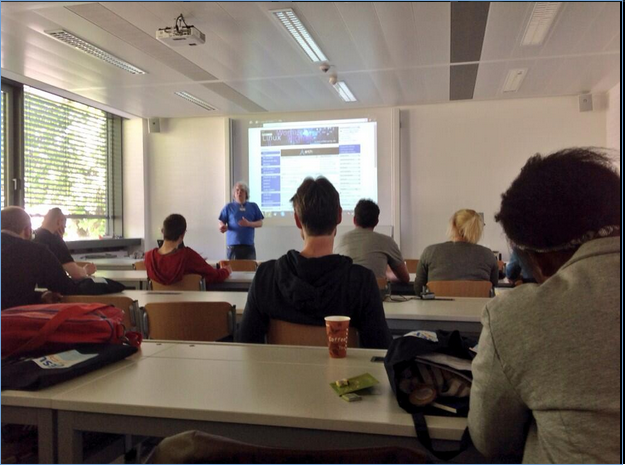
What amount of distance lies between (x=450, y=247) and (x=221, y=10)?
256cm

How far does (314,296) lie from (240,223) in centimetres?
500

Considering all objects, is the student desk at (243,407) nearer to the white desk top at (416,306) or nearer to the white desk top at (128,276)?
the white desk top at (416,306)

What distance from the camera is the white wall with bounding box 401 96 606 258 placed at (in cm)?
661

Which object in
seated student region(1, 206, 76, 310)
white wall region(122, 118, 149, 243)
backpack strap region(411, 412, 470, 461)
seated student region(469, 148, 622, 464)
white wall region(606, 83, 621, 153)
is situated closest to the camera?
seated student region(469, 148, 622, 464)

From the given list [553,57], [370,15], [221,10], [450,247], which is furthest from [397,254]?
[553,57]

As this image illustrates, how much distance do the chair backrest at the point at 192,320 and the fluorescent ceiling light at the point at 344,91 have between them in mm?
4253

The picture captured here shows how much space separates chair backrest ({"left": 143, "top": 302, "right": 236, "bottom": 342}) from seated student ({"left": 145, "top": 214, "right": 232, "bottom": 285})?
4.12 ft

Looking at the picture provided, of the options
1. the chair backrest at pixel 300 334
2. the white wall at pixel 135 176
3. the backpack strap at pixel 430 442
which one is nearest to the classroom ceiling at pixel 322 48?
the white wall at pixel 135 176

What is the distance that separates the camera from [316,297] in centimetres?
174

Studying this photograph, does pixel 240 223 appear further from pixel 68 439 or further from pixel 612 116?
pixel 68 439

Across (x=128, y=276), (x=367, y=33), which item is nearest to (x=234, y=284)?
(x=128, y=276)

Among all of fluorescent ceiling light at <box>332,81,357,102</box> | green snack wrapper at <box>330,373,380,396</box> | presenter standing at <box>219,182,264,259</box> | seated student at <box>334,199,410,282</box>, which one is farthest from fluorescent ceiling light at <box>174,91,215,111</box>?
green snack wrapper at <box>330,373,380,396</box>

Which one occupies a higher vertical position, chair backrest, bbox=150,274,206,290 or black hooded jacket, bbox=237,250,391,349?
black hooded jacket, bbox=237,250,391,349

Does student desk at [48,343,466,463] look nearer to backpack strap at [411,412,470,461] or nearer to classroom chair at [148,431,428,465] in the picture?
backpack strap at [411,412,470,461]
